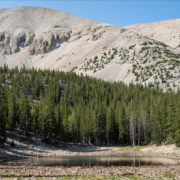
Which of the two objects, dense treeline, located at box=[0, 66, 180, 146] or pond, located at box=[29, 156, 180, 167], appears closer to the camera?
pond, located at box=[29, 156, 180, 167]

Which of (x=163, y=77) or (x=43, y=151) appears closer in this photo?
(x=43, y=151)

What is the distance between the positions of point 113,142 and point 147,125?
15843 millimetres

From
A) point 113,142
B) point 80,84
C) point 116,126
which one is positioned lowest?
point 113,142

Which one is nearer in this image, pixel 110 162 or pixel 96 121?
pixel 110 162

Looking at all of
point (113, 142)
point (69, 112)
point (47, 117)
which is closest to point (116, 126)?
point (113, 142)

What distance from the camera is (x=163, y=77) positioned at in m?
177

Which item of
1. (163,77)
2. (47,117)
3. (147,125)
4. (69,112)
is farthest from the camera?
(163,77)

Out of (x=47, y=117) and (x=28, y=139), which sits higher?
(x=47, y=117)

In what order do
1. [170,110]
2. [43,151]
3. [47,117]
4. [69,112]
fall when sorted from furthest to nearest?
[69,112] → [47,117] → [170,110] → [43,151]

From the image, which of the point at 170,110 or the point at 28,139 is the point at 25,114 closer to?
the point at 28,139

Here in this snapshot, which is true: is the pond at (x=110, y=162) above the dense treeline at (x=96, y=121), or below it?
below

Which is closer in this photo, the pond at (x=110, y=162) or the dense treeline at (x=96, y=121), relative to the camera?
the pond at (x=110, y=162)

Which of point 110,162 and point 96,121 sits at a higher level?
point 96,121

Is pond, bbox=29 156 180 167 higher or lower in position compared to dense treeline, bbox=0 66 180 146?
lower
